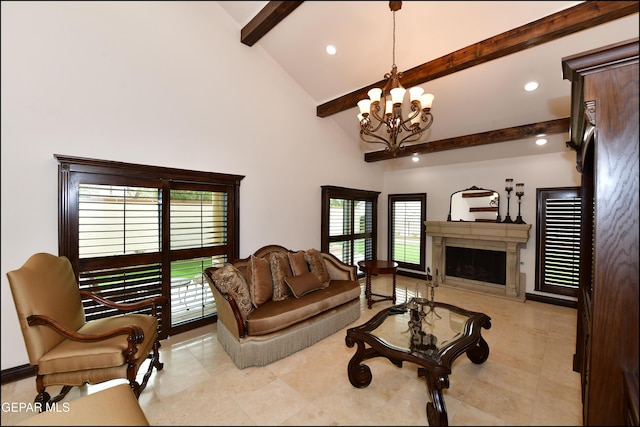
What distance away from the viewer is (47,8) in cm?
109

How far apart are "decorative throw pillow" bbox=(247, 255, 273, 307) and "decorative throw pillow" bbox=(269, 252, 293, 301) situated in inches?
2.2

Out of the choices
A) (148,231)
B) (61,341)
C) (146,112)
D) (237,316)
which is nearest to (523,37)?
(237,316)

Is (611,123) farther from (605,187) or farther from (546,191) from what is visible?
(546,191)

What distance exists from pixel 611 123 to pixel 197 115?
129 inches

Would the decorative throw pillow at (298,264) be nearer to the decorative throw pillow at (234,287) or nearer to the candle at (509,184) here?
the decorative throw pillow at (234,287)

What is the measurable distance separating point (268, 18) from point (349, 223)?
12.3 feet

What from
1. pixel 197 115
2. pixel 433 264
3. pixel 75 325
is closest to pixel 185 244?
pixel 75 325

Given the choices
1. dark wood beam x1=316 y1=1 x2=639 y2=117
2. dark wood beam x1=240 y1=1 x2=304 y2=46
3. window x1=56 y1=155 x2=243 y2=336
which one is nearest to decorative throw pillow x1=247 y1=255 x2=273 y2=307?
window x1=56 y1=155 x2=243 y2=336

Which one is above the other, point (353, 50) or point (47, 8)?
point (353, 50)

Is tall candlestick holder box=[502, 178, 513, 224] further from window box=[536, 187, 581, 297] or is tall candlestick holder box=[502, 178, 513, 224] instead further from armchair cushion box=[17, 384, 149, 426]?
armchair cushion box=[17, 384, 149, 426]

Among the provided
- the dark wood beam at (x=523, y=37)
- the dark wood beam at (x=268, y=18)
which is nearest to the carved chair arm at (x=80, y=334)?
the dark wood beam at (x=268, y=18)

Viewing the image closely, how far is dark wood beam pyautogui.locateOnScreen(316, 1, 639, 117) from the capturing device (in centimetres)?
150

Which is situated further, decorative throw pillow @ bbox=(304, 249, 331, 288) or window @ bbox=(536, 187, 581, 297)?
window @ bbox=(536, 187, 581, 297)

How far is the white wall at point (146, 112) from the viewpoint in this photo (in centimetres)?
123
